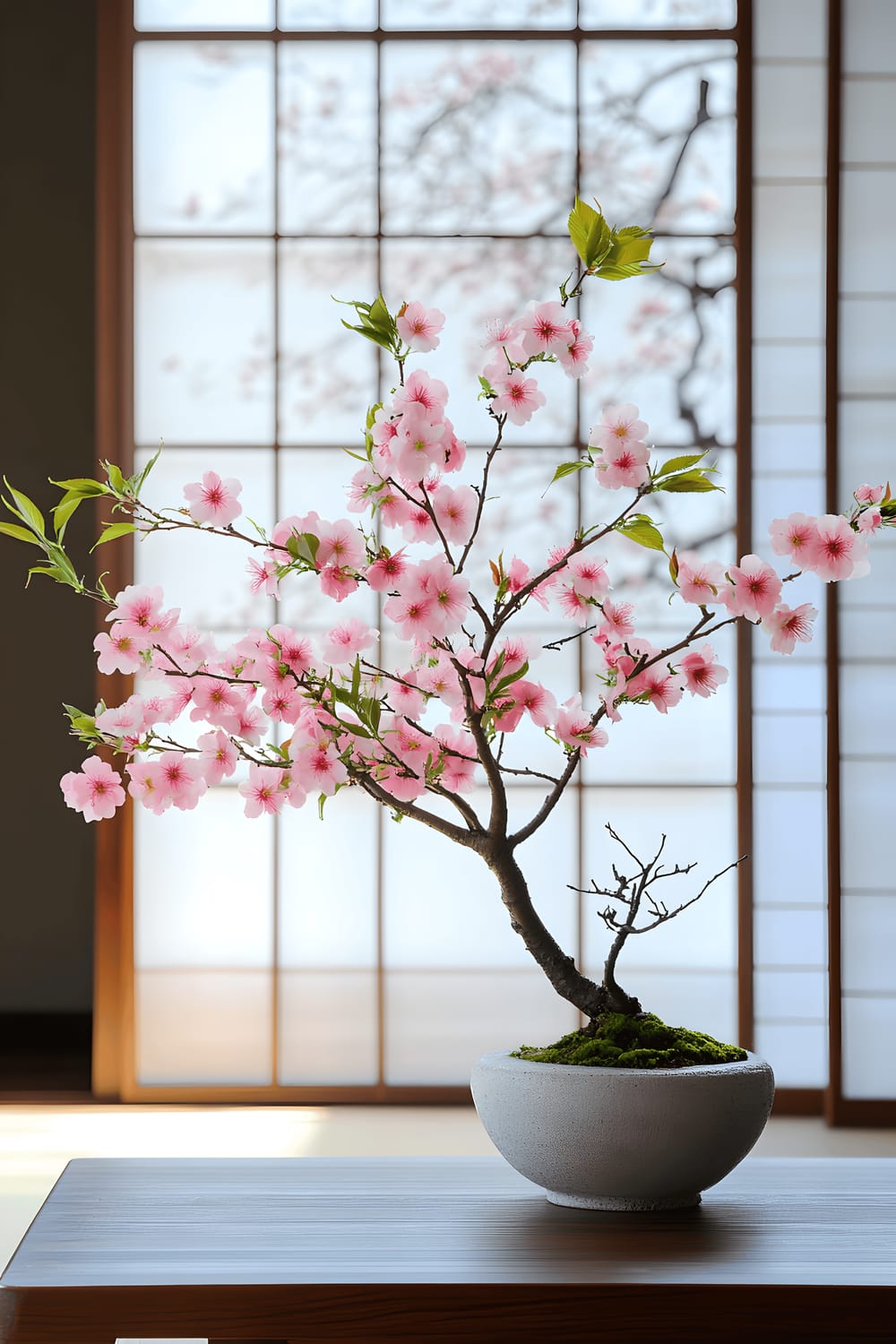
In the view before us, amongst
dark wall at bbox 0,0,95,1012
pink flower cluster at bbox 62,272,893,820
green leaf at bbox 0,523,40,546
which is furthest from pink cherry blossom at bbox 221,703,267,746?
dark wall at bbox 0,0,95,1012

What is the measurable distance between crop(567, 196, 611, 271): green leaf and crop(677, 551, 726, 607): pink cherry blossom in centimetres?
24

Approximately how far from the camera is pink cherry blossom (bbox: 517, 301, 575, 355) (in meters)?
1.09

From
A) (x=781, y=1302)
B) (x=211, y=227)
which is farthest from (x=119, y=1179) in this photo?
(x=211, y=227)

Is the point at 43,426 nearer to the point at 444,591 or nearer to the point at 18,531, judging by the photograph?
the point at 18,531

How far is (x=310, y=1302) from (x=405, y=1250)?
0.10m

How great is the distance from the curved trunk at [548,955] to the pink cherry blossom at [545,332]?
42 cm

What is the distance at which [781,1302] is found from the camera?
36.0 inches

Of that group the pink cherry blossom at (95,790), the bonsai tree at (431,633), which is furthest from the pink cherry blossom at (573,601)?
the pink cherry blossom at (95,790)

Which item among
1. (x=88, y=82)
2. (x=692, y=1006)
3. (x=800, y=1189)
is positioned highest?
(x=88, y=82)

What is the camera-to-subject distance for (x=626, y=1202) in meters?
1.08

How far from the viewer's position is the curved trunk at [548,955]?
118cm

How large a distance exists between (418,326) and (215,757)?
0.39 metres

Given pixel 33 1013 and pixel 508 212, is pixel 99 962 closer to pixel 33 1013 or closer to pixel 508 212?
pixel 33 1013

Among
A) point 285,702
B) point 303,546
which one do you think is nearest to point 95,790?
point 285,702
